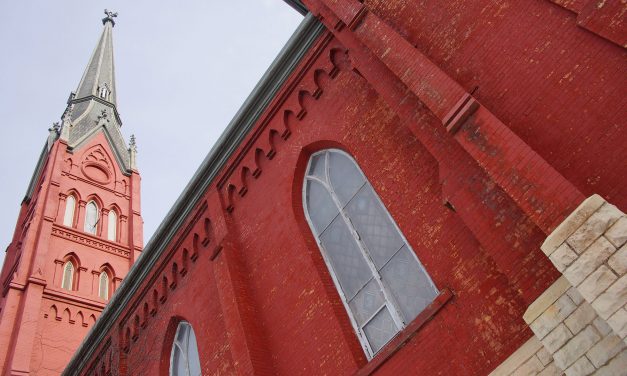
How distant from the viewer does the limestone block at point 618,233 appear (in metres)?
3.58

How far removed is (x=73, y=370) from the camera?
12516 millimetres

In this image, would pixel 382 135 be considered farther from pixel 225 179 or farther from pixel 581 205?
pixel 225 179

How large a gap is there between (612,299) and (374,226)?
341 cm

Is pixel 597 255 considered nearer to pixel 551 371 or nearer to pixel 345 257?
pixel 551 371

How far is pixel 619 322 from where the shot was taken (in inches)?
135

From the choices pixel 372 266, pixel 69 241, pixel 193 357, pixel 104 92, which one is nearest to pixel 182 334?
pixel 193 357

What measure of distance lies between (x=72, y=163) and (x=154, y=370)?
620 inches

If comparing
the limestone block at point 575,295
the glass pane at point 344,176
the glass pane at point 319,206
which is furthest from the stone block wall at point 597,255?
the glass pane at point 319,206

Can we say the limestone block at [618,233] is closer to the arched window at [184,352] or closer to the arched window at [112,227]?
the arched window at [184,352]

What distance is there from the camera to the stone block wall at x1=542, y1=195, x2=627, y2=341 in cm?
350

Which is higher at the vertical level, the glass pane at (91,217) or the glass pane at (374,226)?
the glass pane at (91,217)

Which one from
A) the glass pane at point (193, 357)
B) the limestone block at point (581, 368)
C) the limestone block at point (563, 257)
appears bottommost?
the limestone block at point (581, 368)

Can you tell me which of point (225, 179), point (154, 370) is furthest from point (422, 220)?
point (154, 370)

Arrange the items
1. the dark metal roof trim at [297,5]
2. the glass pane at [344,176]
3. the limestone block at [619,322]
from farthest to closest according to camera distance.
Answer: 1. the dark metal roof trim at [297,5]
2. the glass pane at [344,176]
3. the limestone block at [619,322]
